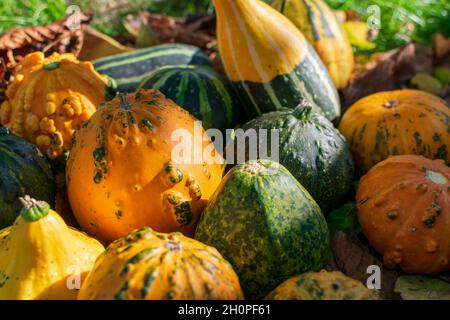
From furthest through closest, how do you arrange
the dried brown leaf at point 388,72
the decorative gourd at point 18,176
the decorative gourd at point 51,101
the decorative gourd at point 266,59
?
the dried brown leaf at point 388,72 → the decorative gourd at point 266,59 → the decorative gourd at point 51,101 → the decorative gourd at point 18,176

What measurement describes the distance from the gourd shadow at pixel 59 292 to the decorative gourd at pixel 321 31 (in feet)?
6.50

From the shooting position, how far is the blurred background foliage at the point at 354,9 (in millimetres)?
4512

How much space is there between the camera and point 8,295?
1767 mm

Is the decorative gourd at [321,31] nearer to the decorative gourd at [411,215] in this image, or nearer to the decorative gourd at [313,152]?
the decorative gourd at [313,152]

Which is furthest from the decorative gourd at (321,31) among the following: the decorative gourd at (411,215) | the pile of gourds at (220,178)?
the decorative gourd at (411,215)

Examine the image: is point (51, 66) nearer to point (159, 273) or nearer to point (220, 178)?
point (220, 178)

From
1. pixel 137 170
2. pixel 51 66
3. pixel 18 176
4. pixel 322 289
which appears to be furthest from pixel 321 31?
pixel 322 289

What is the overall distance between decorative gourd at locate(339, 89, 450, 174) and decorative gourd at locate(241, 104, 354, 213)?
22cm

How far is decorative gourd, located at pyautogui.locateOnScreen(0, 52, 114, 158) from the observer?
8.63 ft

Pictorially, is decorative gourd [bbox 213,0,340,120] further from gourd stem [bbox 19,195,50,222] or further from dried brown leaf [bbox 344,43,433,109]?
gourd stem [bbox 19,195,50,222]

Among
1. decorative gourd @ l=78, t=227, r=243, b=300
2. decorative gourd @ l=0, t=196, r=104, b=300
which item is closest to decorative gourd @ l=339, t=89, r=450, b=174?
decorative gourd @ l=78, t=227, r=243, b=300

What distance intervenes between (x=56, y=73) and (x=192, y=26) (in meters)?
1.58
